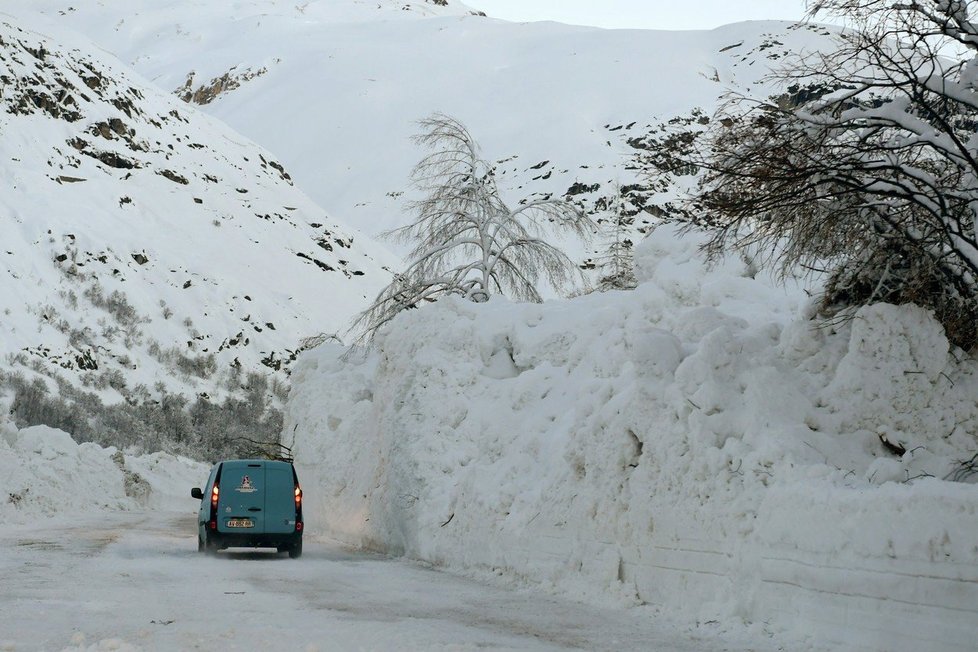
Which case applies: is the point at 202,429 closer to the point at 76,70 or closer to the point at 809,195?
the point at 76,70

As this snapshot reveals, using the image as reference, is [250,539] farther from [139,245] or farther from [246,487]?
[139,245]

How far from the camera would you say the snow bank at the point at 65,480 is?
27484 mm

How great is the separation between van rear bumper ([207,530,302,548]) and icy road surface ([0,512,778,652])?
2.56 ft

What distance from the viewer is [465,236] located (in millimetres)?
28125

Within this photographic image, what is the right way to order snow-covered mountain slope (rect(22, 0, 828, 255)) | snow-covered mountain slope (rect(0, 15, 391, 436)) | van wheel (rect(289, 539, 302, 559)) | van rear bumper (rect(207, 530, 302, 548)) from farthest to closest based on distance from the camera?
snow-covered mountain slope (rect(22, 0, 828, 255)) < snow-covered mountain slope (rect(0, 15, 391, 436)) < van wheel (rect(289, 539, 302, 559)) < van rear bumper (rect(207, 530, 302, 548))

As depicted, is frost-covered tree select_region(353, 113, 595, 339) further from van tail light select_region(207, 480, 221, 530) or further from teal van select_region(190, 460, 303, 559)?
van tail light select_region(207, 480, 221, 530)

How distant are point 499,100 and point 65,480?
13481cm

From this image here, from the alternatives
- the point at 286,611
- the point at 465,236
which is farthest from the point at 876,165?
the point at 465,236

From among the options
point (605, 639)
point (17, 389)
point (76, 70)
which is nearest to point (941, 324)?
point (605, 639)

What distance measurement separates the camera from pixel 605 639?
9.38 m

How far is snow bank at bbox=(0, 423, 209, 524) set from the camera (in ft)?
90.2

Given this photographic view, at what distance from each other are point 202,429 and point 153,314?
10.6m

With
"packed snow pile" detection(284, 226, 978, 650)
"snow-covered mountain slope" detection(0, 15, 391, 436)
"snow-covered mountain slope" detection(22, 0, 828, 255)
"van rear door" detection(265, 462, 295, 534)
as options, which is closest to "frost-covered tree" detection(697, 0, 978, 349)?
"packed snow pile" detection(284, 226, 978, 650)

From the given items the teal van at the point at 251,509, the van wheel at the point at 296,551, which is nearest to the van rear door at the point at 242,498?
the teal van at the point at 251,509
